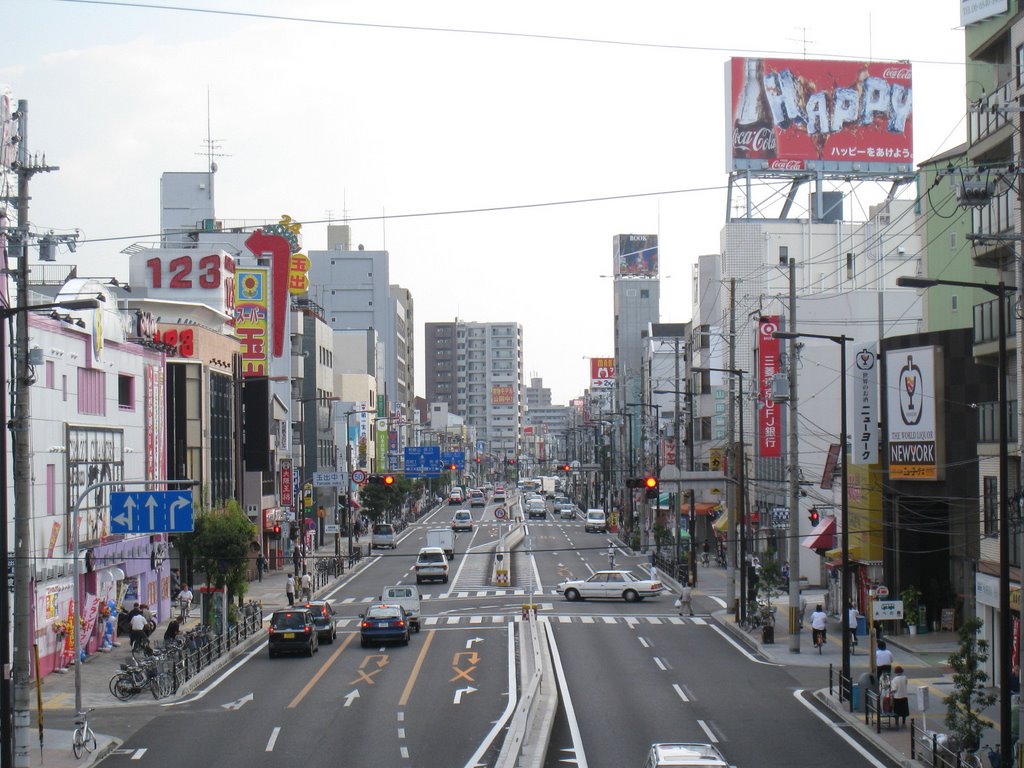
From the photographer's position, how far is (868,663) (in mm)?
37531

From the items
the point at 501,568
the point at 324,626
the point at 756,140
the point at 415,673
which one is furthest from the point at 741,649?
the point at 756,140

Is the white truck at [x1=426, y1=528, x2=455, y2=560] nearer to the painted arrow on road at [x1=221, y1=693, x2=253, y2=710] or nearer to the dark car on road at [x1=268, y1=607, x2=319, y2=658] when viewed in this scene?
the dark car on road at [x1=268, y1=607, x2=319, y2=658]

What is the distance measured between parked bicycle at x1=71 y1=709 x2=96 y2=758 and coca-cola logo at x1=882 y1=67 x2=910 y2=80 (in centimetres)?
7245

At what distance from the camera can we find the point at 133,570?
49.3 meters

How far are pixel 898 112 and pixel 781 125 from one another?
8.56 meters

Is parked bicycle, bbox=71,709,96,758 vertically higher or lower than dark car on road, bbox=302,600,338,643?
higher

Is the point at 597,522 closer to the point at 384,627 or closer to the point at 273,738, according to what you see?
the point at 384,627

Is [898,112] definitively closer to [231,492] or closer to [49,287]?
[231,492]

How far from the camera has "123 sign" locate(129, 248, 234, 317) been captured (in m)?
73.0

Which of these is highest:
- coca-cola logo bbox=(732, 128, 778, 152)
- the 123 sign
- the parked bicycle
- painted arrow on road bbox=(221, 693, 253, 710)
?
coca-cola logo bbox=(732, 128, 778, 152)

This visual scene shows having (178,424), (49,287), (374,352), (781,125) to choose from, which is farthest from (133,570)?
(374,352)

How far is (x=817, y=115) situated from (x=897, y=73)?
21.7 feet

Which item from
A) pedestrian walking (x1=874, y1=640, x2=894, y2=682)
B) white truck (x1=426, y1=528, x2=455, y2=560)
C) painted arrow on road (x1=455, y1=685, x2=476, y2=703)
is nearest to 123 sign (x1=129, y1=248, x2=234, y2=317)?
white truck (x1=426, y1=528, x2=455, y2=560)

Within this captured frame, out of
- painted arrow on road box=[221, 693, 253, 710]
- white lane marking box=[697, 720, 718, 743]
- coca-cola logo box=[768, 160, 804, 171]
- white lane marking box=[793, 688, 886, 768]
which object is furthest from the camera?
coca-cola logo box=[768, 160, 804, 171]
